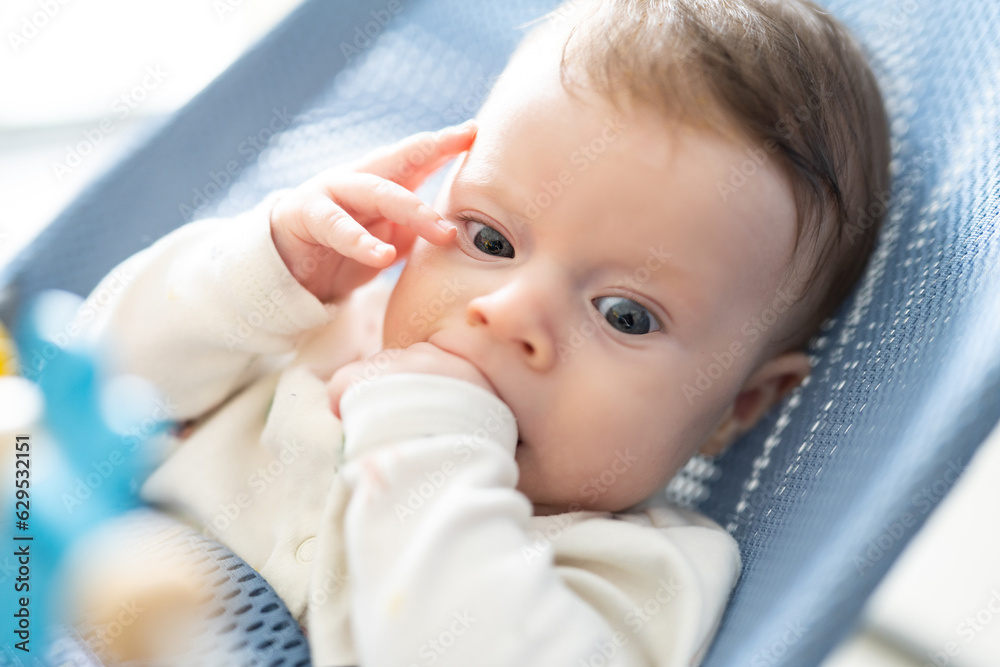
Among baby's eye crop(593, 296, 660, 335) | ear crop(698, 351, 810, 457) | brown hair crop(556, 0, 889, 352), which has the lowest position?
ear crop(698, 351, 810, 457)

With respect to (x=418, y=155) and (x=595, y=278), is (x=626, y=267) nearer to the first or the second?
(x=595, y=278)

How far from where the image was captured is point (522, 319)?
65 cm

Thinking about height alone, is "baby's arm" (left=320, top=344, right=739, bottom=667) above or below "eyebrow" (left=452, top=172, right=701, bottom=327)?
below

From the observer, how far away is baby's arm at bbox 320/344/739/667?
0.56m

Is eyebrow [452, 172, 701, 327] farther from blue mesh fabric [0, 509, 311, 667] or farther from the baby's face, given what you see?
blue mesh fabric [0, 509, 311, 667]

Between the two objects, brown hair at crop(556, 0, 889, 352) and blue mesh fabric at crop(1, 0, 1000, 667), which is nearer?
blue mesh fabric at crop(1, 0, 1000, 667)

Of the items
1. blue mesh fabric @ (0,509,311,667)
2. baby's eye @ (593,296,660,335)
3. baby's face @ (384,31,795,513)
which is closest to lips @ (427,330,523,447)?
baby's face @ (384,31,795,513)

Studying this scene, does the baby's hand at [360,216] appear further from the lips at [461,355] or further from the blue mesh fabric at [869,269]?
the blue mesh fabric at [869,269]

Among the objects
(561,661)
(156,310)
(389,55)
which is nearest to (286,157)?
(389,55)

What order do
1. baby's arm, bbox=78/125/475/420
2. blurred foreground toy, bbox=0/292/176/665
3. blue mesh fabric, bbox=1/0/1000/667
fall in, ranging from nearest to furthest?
blue mesh fabric, bbox=1/0/1000/667
blurred foreground toy, bbox=0/292/176/665
baby's arm, bbox=78/125/475/420

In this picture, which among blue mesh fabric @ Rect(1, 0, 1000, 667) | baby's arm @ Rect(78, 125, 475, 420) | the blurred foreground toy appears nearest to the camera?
blue mesh fabric @ Rect(1, 0, 1000, 667)

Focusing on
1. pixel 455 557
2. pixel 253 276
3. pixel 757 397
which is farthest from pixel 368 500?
pixel 757 397

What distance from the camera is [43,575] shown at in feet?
2.15

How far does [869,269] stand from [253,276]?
22.8 inches
